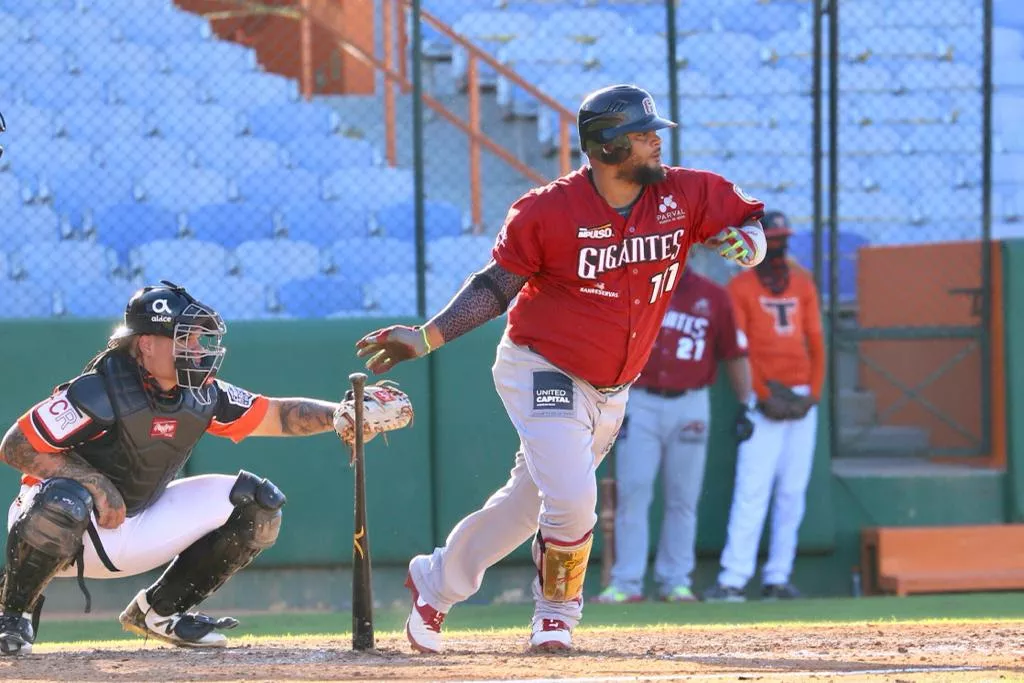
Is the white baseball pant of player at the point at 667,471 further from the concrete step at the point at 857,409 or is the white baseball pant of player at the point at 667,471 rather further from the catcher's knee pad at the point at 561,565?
the catcher's knee pad at the point at 561,565

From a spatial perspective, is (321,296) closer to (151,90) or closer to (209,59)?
(151,90)

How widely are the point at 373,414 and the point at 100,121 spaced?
6.11 m

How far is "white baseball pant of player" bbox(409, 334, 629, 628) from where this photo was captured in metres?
5.12

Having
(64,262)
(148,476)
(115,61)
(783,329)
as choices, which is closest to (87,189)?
(64,262)

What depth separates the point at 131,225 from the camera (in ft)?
34.0

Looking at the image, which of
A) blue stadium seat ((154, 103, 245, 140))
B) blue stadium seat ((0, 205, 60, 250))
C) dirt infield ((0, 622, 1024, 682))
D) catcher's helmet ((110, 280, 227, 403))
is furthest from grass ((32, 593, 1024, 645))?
blue stadium seat ((154, 103, 245, 140))

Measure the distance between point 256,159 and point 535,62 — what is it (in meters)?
3.22

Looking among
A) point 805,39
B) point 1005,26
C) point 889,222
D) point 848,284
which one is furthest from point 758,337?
point 1005,26

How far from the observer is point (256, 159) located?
425 inches

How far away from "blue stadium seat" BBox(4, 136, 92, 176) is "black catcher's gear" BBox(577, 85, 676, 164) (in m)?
5.96

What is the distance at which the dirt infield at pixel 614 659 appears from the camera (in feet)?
14.9

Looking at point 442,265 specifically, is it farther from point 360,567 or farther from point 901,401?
point 360,567

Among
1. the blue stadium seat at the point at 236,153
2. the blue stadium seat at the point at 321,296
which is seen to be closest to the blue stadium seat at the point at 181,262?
the blue stadium seat at the point at 321,296

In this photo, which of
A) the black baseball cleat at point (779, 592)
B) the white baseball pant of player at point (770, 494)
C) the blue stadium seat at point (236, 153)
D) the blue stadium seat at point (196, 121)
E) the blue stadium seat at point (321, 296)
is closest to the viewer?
the white baseball pant of player at point (770, 494)
